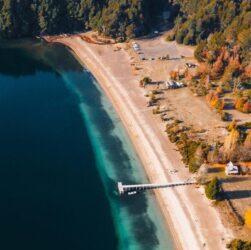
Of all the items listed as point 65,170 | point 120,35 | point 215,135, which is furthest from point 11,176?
point 120,35

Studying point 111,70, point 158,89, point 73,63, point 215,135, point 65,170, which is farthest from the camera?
point 73,63

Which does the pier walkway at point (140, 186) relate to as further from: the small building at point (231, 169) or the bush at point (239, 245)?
the bush at point (239, 245)

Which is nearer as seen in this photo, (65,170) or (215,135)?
(65,170)

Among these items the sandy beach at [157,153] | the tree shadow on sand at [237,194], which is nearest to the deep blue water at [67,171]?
the sandy beach at [157,153]

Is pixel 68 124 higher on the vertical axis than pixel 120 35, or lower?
lower

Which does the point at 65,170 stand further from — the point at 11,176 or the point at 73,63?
the point at 73,63

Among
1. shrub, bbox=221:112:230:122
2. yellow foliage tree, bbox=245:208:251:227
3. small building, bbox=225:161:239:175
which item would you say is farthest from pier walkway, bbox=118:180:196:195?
shrub, bbox=221:112:230:122

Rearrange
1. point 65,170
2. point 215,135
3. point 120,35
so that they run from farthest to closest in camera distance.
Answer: point 120,35
point 215,135
point 65,170

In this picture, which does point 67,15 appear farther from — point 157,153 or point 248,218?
point 248,218
